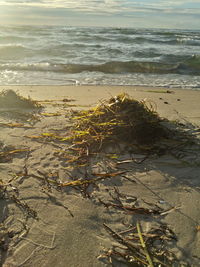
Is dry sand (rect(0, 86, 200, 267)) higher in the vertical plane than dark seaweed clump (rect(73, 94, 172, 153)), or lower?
lower

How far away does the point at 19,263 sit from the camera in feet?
4.14

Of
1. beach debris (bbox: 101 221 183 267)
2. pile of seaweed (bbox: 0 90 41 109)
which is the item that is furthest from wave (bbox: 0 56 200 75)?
beach debris (bbox: 101 221 183 267)

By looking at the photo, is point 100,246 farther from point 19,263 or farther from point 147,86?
point 147,86

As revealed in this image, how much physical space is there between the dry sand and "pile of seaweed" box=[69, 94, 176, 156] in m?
0.22

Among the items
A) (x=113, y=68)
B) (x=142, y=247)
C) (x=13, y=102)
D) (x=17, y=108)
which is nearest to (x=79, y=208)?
(x=142, y=247)

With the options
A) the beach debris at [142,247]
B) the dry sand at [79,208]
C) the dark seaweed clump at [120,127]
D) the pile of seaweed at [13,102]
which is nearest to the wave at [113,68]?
the pile of seaweed at [13,102]

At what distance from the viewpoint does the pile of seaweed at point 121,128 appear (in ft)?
7.78

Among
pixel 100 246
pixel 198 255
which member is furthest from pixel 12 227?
pixel 198 255

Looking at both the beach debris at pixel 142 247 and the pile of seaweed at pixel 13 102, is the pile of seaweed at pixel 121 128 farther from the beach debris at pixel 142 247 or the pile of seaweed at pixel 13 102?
the pile of seaweed at pixel 13 102

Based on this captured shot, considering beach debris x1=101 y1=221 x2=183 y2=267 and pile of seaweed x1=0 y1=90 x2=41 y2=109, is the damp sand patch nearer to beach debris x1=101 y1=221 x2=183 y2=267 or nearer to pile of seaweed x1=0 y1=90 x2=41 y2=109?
pile of seaweed x1=0 y1=90 x2=41 y2=109

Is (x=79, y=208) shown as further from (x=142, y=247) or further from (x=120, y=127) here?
(x=120, y=127)

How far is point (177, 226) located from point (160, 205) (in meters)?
0.19

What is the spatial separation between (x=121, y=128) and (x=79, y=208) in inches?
41.6

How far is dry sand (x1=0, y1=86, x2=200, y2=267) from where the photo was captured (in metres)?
1.33
